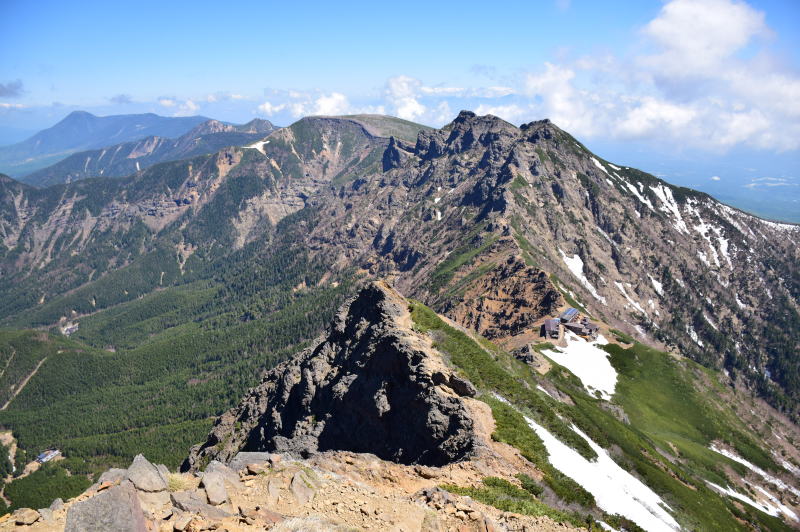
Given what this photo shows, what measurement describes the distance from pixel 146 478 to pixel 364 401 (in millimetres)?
26003

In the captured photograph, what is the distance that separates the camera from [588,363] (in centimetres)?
9812

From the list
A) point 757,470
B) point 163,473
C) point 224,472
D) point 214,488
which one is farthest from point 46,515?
point 757,470

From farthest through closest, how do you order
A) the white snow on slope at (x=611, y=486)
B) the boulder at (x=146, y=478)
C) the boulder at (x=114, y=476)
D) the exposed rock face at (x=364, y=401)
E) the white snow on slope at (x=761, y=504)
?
the white snow on slope at (x=761, y=504) → the white snow on slope at (x=611, y=486) → the exposed rock face at (x=364, y=401) → the boulder at (x=114, y=476) → the boulder at (x=146, y=478)

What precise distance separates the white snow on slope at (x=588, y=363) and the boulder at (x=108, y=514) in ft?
282

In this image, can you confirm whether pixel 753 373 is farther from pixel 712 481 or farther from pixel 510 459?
pixel 510 459

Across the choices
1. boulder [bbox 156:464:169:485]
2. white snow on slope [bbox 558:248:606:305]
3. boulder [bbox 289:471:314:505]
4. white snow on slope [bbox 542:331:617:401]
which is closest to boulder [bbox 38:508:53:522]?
boulder [bbox 156:464:169:485]

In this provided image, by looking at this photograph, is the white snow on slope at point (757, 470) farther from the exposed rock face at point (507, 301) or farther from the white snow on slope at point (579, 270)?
the white snow on slope at point (579, 270)

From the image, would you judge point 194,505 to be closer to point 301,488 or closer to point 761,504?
point 301,488

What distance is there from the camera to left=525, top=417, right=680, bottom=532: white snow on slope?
129 feet

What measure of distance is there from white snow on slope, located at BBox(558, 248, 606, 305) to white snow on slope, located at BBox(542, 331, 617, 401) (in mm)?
65447

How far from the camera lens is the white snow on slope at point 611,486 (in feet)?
129

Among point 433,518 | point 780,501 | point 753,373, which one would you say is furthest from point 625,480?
point 753,373

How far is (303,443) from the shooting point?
47.9m

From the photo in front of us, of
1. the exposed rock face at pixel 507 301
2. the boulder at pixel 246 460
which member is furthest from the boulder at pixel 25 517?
the exposed rock face at pixel 507 301
